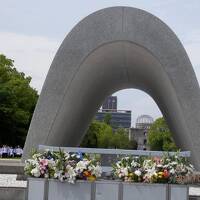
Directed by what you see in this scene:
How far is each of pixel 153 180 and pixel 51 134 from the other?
791 cm

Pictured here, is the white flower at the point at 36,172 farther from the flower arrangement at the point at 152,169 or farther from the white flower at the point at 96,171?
the flower arrangement at the point at 152,169

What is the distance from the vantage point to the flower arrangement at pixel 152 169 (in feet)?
28.3

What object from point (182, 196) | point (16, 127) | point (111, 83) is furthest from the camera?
point (16, 127)

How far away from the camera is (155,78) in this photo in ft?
61.2

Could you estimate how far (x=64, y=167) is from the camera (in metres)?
8.74

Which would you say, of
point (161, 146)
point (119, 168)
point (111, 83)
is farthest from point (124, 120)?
point (119, 168)

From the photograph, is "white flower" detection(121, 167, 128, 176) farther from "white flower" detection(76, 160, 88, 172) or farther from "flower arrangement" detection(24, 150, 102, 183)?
"white flower" detection(76, 160, 88, 172)

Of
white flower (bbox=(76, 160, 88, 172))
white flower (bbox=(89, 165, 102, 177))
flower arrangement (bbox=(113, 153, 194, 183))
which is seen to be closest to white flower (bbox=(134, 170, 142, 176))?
flower arrangement (bbox=(113, 153, 194, 183))

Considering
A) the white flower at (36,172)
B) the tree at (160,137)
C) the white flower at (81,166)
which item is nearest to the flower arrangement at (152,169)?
the white flower at (81,166)

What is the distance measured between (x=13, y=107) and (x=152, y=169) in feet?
117

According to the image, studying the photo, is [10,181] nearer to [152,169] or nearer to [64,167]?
[64,167]

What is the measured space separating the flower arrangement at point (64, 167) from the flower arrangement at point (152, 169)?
1.50 feet

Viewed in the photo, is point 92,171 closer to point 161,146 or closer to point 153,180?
point 153,180

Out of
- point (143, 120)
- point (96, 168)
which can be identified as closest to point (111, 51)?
point (96, 168)
